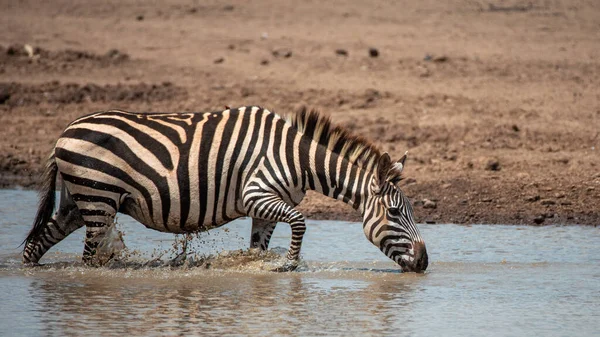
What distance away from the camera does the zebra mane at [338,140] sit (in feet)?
27.5

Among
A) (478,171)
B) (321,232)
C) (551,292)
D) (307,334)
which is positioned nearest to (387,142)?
(478,171)

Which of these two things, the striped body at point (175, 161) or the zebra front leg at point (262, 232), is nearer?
the striped body at point (175, 161)

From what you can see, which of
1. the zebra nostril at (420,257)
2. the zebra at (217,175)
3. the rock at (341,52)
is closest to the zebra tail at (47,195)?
the zebra at (217,175)

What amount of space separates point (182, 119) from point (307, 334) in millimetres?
2554

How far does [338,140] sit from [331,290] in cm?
124

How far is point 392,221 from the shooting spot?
825 centimetres

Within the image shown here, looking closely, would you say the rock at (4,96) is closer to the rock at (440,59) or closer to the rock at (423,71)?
the rock at (423,71)

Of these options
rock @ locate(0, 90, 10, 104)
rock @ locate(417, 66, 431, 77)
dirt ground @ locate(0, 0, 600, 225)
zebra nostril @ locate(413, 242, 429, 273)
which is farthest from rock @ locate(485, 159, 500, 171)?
rock @ locate(0, 90, 10, 104)

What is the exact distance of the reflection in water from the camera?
6.73 metres

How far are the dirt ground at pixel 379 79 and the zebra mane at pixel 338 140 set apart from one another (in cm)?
252

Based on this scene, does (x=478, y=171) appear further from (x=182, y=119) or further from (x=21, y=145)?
(x=21, y=145)

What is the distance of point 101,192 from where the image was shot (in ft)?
26.2

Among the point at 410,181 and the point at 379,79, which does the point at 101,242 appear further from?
the point at 379,79

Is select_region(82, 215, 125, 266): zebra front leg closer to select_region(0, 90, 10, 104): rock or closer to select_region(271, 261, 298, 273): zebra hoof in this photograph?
select_region(271, 261, 298, 273): zebra hoof
